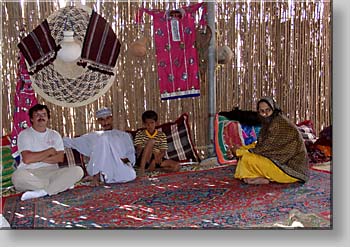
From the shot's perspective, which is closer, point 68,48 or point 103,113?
point 68,48

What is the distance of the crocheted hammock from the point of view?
15.6 ft

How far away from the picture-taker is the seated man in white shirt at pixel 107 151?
4781 mm

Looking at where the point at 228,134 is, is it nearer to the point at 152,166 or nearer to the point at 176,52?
the point at 152,166

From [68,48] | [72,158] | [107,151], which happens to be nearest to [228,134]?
[107,151]

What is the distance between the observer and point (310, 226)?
12.8ft

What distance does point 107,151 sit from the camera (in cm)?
485

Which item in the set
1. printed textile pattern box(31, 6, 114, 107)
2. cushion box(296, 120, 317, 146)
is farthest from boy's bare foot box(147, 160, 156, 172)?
cushion box(296, 120, 317, 146)

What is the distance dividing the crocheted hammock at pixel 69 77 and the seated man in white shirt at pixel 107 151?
0.24 meters

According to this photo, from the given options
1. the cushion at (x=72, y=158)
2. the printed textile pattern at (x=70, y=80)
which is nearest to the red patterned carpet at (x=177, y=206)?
the cushion at (x=72, y=158)

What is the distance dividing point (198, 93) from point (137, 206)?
5.26 ft

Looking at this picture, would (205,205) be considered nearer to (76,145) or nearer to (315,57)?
(76,145)

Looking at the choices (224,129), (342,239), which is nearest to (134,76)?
(224,129)

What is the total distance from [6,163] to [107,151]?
2.95ft

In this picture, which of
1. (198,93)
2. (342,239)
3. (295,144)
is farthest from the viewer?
(198,93)
